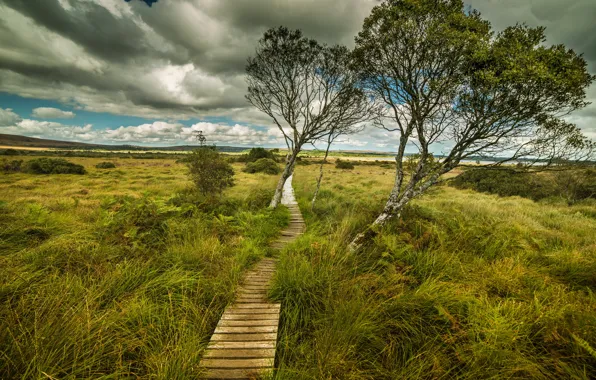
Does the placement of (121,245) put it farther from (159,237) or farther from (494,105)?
(494,105)

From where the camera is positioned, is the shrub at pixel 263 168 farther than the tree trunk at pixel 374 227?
Yes

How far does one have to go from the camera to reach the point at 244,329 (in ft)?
11.6

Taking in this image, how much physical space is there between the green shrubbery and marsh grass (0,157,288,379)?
19752mm

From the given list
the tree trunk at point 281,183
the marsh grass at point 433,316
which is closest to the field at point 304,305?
the marsh grass at point 433,316

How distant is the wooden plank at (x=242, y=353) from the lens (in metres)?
3.05

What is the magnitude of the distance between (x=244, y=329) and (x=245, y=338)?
177 millimetres

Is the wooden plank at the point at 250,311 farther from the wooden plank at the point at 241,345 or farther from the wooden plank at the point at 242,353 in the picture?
the wooden plank at the point at 242,353

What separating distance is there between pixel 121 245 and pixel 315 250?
15.4 ft

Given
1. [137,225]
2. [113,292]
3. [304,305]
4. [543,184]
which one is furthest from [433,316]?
[543,184]

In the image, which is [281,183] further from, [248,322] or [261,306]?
[248,322]

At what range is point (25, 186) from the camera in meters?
22.4

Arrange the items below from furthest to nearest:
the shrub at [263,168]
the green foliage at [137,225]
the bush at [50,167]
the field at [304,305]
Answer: the shrub at [263,168]
the bush at [50,167]
the green foliage at [137,225]
the field at [304,305]

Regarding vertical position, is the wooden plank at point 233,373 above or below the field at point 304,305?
below

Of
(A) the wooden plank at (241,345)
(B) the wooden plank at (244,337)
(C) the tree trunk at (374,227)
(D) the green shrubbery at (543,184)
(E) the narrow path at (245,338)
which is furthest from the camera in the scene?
(D) the green shrubbery at (543,184)
